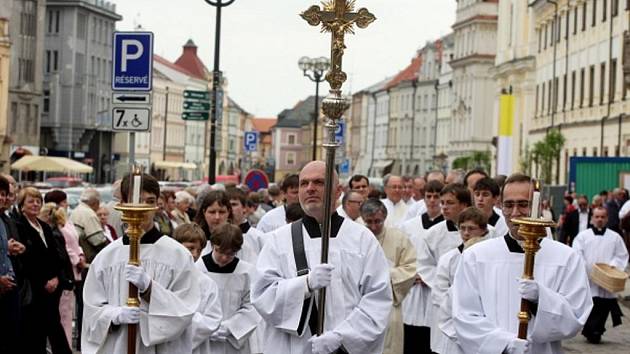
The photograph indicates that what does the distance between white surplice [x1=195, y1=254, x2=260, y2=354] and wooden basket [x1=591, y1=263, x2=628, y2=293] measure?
10.7 meters

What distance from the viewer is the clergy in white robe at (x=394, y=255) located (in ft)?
43.0

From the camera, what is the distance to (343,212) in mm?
15180

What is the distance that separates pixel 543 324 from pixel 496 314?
0.34 m

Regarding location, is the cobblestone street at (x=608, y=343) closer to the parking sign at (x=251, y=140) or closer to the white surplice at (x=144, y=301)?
the white surplice at (x=144, y=301)

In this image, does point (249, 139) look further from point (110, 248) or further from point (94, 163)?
point (94, 163)

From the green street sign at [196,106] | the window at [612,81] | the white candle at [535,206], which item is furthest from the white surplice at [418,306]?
the window at [612,81]

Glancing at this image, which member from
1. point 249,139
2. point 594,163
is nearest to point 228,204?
Result: point 249,139

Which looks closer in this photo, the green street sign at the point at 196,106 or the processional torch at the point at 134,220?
the processional torch at the point at 134,220

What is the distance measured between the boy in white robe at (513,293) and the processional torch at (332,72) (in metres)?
0.81

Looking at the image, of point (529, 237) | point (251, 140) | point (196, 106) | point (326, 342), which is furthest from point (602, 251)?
point (251, 140)

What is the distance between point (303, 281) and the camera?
8.95 m

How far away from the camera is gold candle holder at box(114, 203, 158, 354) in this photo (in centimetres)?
900

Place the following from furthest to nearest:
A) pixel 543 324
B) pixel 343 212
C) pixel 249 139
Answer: pixel 249 139
pixel 343 212
pixel 543 324

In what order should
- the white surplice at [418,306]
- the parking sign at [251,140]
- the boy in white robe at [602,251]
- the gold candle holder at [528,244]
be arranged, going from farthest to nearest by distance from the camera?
the parking sign at [251,140]
the boy in white robe at [602,251]
the white surplice at [418,306]
the gold candle holder at [528,244]
